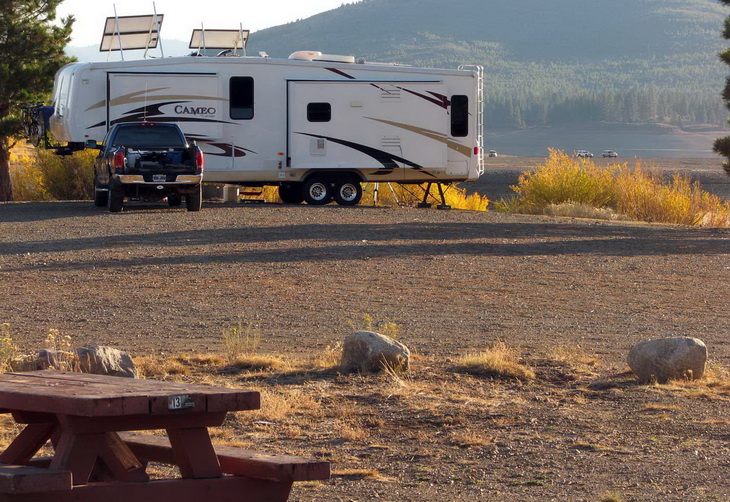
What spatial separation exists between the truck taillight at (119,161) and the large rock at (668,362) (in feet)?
44.6

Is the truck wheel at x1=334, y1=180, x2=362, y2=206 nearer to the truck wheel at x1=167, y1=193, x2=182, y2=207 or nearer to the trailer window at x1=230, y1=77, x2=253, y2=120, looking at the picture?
the trailer window at x1=230, y1=77, x2=253, y2=120

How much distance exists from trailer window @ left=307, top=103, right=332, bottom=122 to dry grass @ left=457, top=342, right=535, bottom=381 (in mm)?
15592

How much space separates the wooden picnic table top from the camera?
173 inches

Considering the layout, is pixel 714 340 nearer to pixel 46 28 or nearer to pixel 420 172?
pixel 420 172

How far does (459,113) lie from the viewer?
24.7 metres

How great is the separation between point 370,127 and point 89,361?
17190mm

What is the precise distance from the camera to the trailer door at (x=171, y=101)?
22703 millimetres

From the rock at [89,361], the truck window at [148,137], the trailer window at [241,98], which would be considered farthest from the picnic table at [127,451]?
the trailer window at [241,98]

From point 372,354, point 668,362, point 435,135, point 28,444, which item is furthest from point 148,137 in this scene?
point 28,444

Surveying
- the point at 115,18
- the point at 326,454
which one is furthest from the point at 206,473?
the point at 115,18

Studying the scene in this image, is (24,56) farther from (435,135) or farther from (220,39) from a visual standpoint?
(435,135)

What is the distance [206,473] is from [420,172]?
2001 centimetres

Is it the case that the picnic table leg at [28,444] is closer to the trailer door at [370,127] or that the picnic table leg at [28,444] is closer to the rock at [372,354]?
the rock at [372,354]

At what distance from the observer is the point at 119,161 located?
65.9 feet
